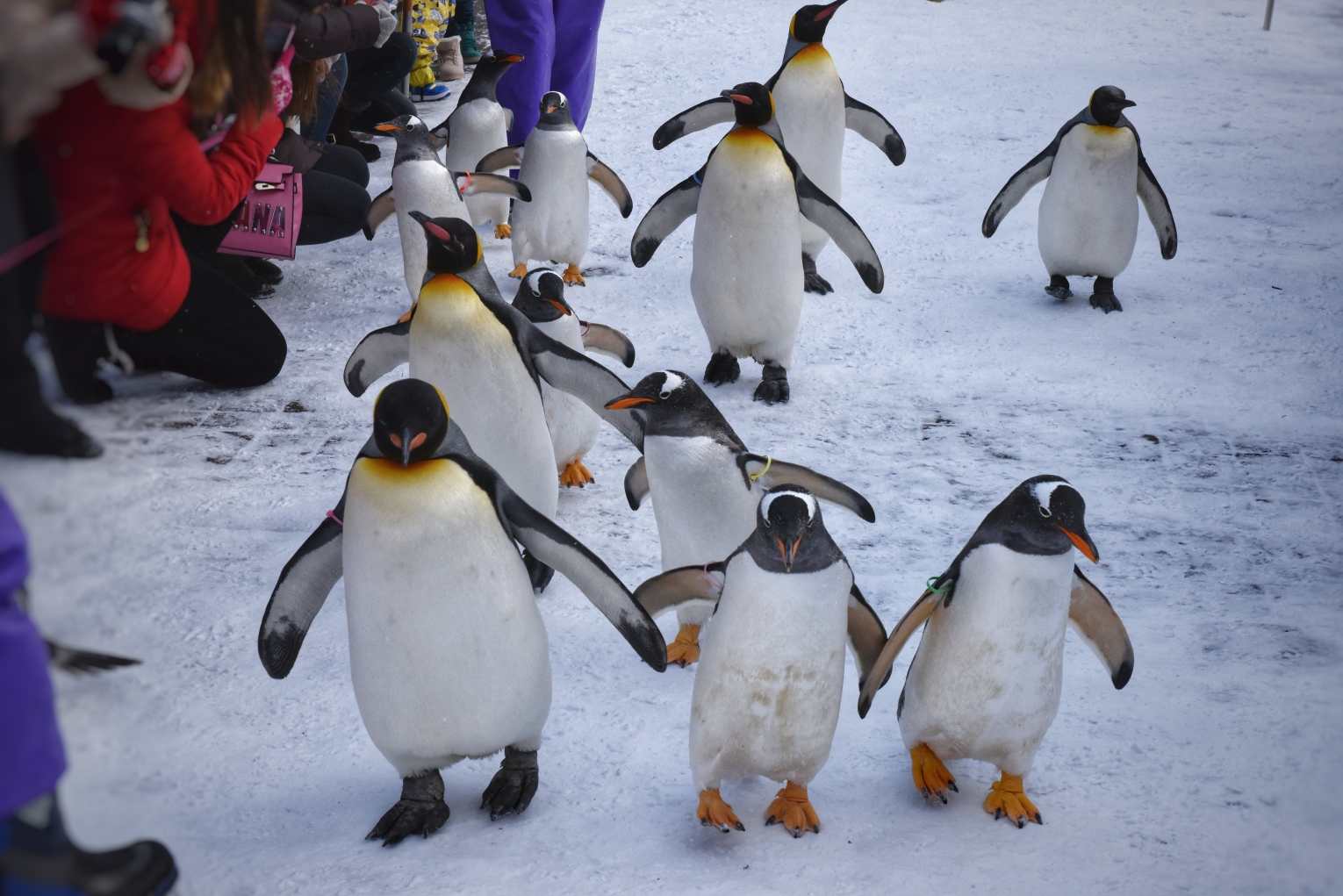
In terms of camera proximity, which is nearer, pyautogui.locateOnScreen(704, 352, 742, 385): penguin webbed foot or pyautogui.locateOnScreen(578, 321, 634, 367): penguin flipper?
pyautogui.locateOnScreen(578, 321, 634, 367): penguin flipper

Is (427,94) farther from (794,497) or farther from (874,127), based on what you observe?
(794,497)

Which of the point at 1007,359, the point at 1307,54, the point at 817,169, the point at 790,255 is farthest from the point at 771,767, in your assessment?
the point at 1307,54

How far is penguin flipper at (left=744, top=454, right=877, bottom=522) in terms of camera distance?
215cm

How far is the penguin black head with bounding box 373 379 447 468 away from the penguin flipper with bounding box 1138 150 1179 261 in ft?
10.5

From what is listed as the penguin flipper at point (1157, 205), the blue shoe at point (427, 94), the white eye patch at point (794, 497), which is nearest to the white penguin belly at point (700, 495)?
the white eye patch at point (794, 497)

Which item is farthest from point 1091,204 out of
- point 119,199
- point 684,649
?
point 119,199

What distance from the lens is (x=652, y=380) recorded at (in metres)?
2.21

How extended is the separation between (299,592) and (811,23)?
308 centimetres

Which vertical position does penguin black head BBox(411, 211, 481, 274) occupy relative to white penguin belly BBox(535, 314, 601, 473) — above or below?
above

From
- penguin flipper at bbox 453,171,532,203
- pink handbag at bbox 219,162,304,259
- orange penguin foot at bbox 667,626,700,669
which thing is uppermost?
pink handbag at bbox 219,162,304,259

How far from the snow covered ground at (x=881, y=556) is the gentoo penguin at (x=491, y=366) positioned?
0.33m

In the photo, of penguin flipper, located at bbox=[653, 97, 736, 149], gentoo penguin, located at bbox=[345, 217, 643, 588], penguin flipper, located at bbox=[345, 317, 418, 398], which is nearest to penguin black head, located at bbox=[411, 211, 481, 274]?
gentoo penguin, located at bbox=[345, 217, 643, 588]

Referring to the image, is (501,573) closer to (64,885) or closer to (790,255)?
(64,885)

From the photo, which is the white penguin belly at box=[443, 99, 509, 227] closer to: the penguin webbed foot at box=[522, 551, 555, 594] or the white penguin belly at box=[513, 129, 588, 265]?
the white penguin belly at box=[513, 129, 588, 265]
